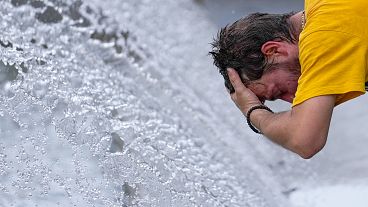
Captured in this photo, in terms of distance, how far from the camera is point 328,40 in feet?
6.28

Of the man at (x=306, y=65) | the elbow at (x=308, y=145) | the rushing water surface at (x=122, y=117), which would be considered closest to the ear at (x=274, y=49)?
the man at (x=306, y=65)

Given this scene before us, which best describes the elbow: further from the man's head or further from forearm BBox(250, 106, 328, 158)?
the man's head

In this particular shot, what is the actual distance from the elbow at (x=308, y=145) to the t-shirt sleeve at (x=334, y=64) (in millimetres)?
91

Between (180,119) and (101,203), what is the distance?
0.99 meters

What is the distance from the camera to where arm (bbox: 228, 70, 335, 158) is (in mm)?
1904

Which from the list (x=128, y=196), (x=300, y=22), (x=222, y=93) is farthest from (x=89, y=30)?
(x=300, y=22)

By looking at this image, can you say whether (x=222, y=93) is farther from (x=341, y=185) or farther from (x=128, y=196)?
(x=128, y=196)

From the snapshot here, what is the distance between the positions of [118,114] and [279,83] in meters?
1.70

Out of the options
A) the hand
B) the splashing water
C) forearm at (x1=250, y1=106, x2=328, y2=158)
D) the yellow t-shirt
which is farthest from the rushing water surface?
the yellow t-shirt

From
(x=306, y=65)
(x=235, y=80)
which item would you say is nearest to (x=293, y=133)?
(x=306, y=65)

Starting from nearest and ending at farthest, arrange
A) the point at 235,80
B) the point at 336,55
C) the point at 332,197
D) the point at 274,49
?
the point at 336,55, the point at 274,49, the point at 235,80, the point at 332,197

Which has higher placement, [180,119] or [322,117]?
[322,117]

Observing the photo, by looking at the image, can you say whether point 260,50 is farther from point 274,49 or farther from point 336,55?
point 336,55

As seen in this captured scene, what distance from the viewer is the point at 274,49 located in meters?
2.06
